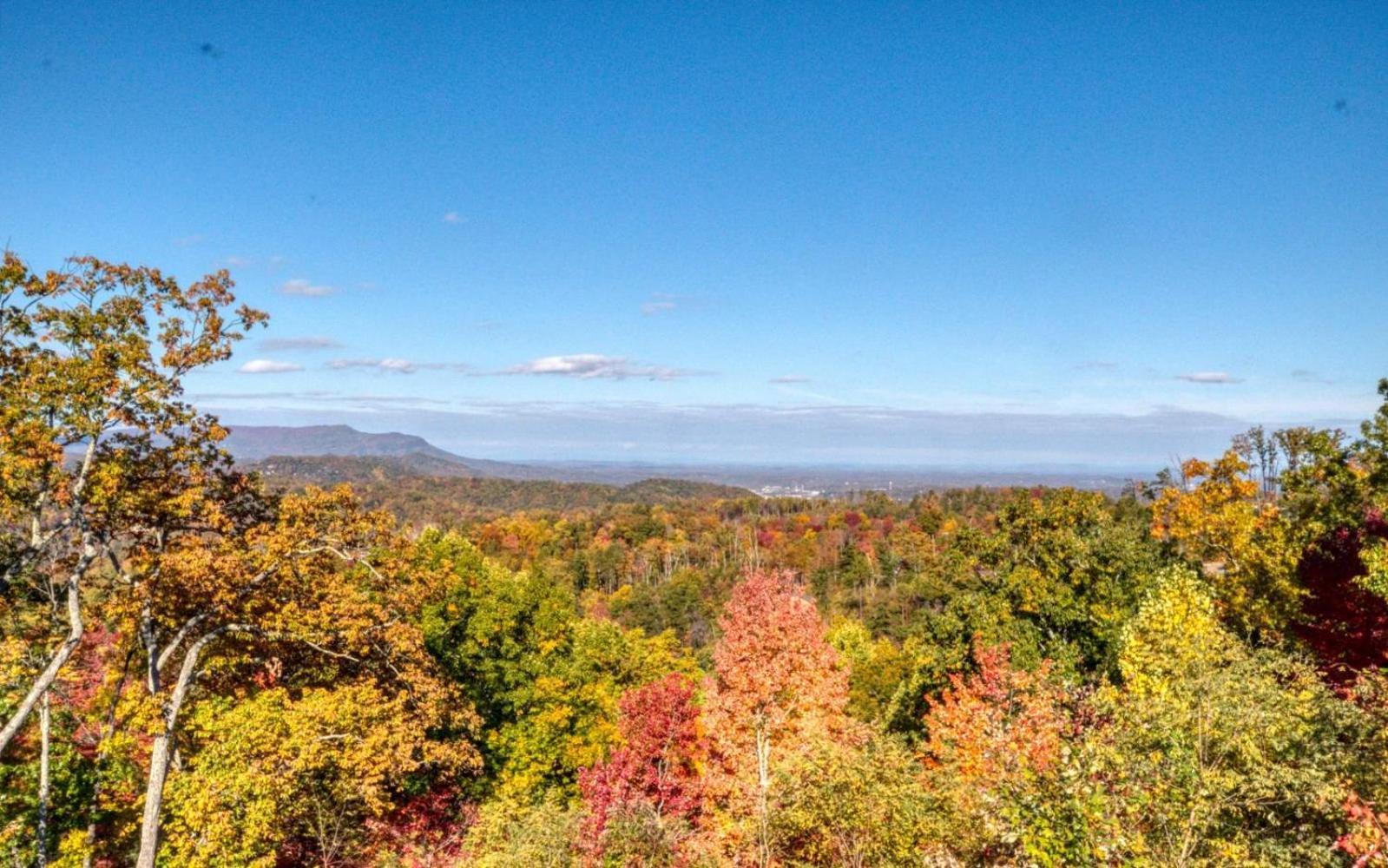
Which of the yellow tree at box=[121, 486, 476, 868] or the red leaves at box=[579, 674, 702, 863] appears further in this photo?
the red leaves at box=[579, 674, 702, 863]

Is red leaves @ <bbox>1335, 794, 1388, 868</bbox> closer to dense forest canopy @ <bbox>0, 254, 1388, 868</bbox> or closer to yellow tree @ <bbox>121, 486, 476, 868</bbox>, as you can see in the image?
dense forest canopy @ <bbox>0, 254, 1388, 868</bbox>

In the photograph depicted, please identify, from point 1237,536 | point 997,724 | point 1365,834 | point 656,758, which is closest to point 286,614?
point 656,758

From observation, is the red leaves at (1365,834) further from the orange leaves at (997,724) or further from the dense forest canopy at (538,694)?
the orange leaves at (997,724)

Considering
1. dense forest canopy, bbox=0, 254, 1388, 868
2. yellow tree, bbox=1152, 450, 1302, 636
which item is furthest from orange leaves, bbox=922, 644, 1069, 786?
→ yellow tree, bbox=1152, 450, 1302, 636

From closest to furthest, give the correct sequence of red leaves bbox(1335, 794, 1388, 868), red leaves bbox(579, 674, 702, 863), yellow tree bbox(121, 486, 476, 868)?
red leaves bbox(1335, 794, 1388, 868)
yellow tree bbox(121, 486, 476, 868)
red leaves bbox(579, 674, 702, 863)

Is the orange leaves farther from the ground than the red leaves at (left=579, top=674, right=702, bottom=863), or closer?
farther from the ground

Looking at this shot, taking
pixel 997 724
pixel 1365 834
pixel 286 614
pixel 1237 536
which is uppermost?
pixel 1237 536

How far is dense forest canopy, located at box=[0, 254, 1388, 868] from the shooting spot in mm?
9531

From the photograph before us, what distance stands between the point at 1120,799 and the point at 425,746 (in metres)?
13.9

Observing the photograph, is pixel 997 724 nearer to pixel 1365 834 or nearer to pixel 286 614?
pixel 1365 834

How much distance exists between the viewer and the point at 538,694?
2242 cm

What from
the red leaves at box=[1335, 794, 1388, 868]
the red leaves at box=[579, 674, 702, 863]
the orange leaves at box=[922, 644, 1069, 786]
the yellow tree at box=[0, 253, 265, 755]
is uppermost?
the yellow tree at box=[0, 253, 265, 755]

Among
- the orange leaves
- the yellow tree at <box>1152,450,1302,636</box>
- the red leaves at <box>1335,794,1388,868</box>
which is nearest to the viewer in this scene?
the red leaves at <box>1335,794,1388,868</box>

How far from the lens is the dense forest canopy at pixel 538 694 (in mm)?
9531
